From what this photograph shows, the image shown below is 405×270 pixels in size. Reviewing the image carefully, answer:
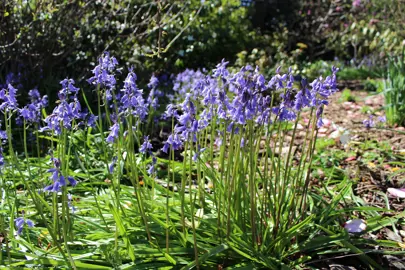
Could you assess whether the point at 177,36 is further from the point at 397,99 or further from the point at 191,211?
the point at 191,211

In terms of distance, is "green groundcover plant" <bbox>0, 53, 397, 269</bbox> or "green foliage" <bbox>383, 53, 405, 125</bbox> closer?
"green groundcover plant" <bbox>0, 53, 397, 269</bbox>

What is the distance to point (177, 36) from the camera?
171 inches

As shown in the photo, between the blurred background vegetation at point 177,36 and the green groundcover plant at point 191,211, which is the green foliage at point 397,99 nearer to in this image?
the blurred background vegetation at point 177,36

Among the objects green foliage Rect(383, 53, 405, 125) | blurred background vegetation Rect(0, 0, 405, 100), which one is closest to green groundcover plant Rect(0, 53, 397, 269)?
blurred background vegetation Rect(0, 0, 405, 100)

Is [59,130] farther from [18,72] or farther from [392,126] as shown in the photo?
[392,126]

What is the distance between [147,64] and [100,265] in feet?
15.9

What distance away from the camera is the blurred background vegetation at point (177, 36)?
4.86 meters

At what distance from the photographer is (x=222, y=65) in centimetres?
217

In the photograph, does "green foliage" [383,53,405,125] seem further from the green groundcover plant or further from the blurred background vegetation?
the green groundcover plant

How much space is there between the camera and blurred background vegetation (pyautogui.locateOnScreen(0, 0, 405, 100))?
16.0 feet

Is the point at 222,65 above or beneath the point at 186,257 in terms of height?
above

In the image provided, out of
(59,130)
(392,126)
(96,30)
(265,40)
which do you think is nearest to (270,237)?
(59,130)

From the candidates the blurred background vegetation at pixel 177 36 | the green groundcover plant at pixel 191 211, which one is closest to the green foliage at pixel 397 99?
the blurred background vegetation at pixel 177 36

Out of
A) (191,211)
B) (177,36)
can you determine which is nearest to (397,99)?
(177,36)
